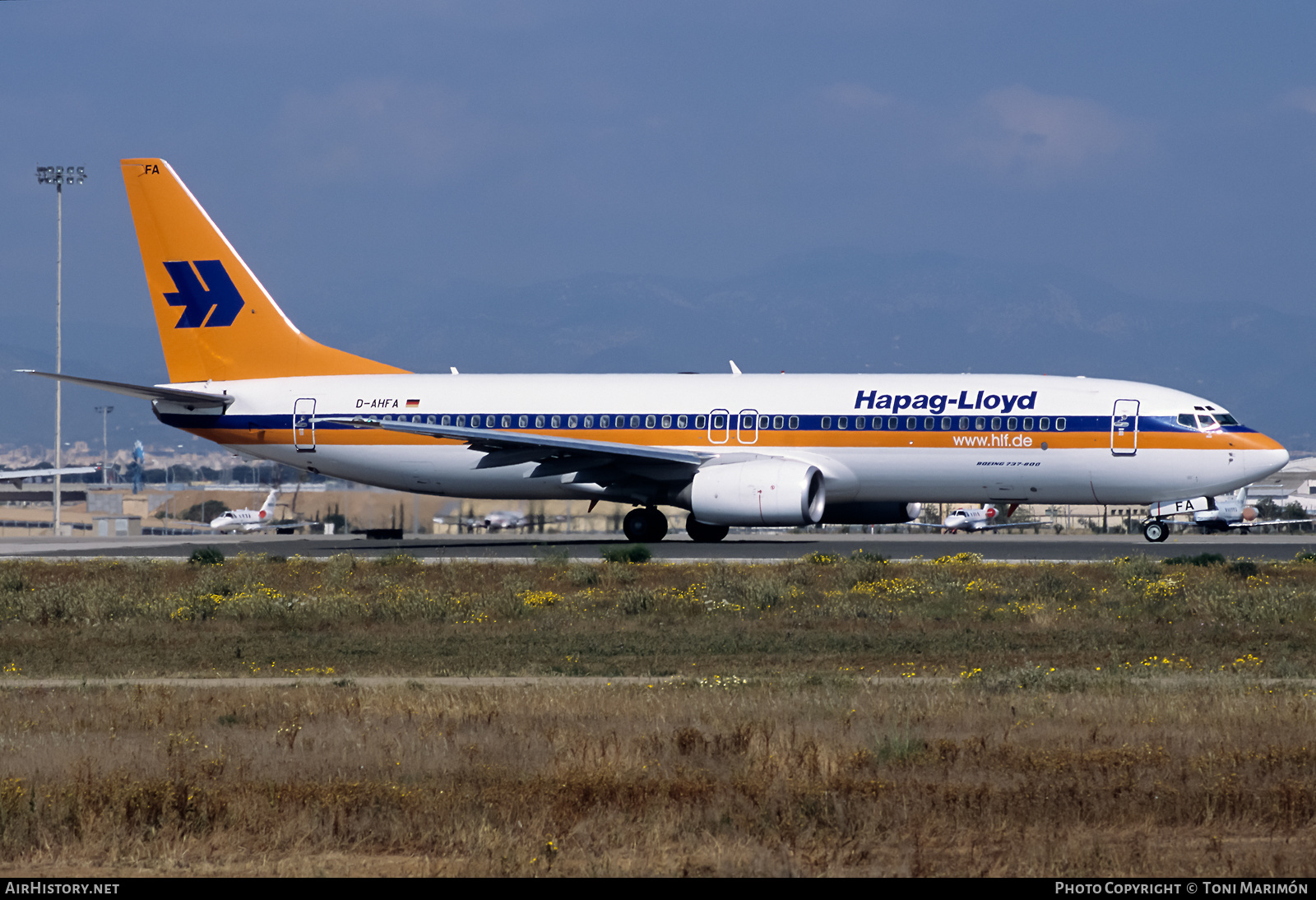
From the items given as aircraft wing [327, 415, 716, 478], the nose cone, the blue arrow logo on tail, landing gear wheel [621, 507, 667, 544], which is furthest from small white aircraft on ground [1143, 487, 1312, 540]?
the blue arrow logo on tail

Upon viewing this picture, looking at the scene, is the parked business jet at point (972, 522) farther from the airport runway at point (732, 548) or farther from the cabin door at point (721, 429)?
the cabin door at point (721, 429)

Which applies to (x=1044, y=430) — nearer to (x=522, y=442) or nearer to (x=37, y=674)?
(x=522, y=442)

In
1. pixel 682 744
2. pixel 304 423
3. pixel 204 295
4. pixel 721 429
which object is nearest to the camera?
pixel 682 744

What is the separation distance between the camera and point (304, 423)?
134ft

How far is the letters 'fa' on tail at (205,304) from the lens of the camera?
4222 cm

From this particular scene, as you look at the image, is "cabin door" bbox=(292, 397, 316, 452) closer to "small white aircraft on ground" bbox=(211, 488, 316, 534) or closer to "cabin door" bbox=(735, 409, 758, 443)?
"cabin door" bbox=(735, 409, 758, 443)

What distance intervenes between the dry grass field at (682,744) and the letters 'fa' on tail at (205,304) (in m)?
19.3

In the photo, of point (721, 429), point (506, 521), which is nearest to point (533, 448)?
point (721, 429)

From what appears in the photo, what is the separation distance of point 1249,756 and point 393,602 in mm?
16362

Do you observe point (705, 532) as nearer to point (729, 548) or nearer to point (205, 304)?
point (729, 548)

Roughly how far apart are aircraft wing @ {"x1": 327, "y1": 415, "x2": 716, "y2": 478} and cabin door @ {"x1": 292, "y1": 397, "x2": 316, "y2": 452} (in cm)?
273

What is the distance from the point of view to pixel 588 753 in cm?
1142

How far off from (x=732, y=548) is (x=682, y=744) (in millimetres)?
27554

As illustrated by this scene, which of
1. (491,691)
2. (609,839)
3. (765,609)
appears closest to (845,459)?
(765,609)
